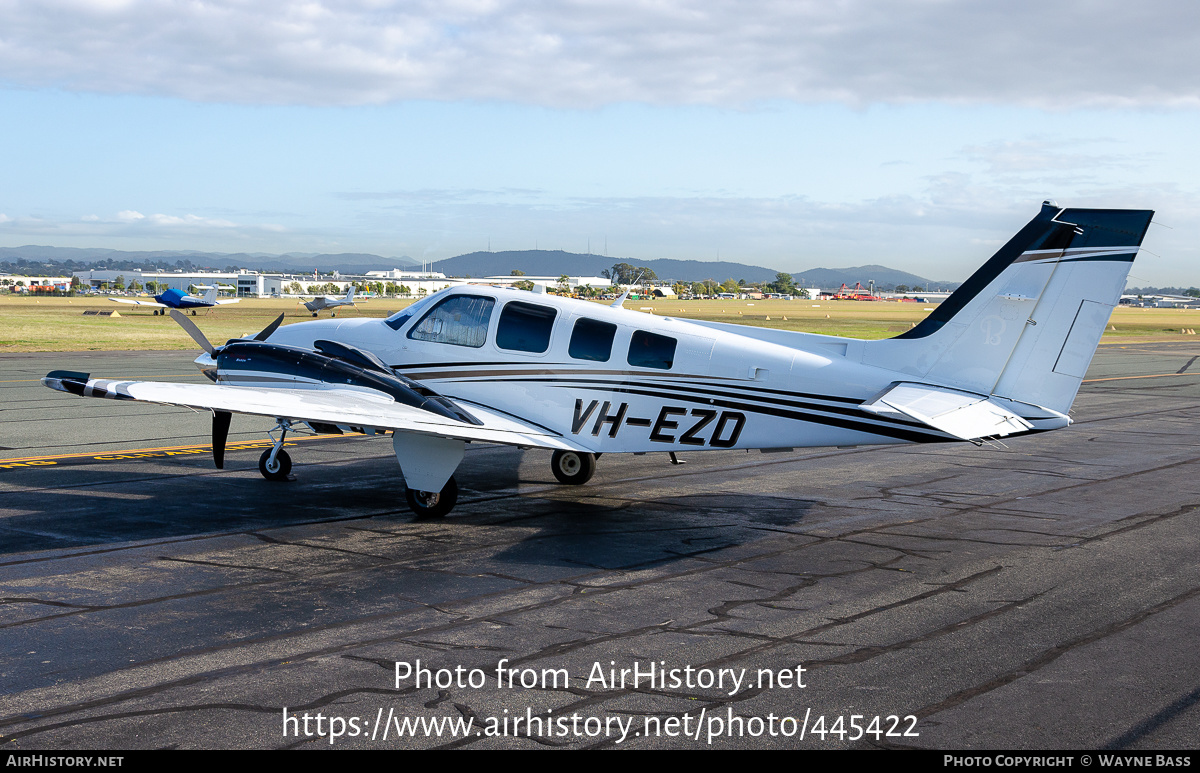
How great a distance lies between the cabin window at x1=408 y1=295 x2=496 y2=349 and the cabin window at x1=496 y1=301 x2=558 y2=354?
26 centimetres

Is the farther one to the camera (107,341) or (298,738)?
(107,341)

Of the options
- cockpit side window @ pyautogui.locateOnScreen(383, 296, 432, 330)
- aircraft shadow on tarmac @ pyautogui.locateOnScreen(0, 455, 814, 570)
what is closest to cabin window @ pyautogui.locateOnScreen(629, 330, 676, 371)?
aircraft shadow on tarmac @ pyautogui.locateOnScreen(0, 455, 814, 570)

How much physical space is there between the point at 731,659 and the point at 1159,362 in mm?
49767

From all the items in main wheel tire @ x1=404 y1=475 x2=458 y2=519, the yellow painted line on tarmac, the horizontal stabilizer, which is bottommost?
the yellow painted line on tarmac

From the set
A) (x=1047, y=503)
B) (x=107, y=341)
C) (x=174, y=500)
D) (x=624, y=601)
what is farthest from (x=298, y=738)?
(x=107, y=341)

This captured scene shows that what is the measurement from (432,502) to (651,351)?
339 cm

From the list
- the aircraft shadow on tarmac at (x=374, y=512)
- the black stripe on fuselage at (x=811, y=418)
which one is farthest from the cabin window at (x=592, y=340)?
the aircraft shadow on tarmac at (x=374, y=512)

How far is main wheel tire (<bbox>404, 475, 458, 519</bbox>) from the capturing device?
39.0 ft

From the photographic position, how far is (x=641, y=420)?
40.0 feet

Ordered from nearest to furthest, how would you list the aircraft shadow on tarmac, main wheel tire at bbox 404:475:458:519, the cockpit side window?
the aircraft shadow on tarmac
main wheel tire at bbox 404:475:458:519
the cockpit side window

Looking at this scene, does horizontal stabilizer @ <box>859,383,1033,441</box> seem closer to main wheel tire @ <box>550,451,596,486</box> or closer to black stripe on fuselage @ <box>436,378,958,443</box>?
black stripe on fuselage @ <box>436,378,958,443</box>

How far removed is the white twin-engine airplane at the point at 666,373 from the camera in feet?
35.9

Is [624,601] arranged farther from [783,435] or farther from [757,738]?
[783,435]

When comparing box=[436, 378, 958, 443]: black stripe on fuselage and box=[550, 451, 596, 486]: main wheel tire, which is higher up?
box=[436, 378, 958, 443]: black stripe on fuselage
